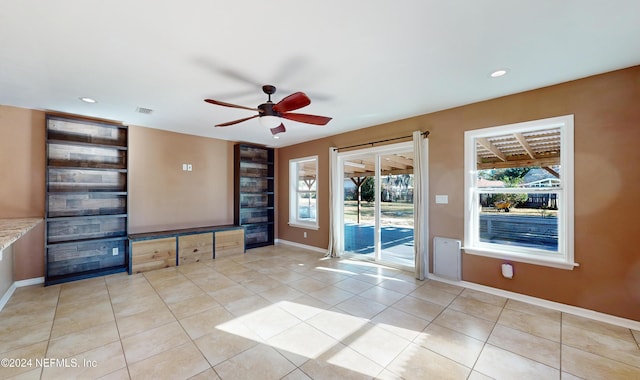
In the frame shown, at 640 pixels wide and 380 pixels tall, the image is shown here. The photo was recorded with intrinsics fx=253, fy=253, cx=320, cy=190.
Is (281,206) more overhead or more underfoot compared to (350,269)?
more overhead

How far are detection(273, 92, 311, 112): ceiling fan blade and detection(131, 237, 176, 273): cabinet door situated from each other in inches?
139

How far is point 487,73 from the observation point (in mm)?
2758

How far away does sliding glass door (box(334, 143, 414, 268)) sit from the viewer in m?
4.58

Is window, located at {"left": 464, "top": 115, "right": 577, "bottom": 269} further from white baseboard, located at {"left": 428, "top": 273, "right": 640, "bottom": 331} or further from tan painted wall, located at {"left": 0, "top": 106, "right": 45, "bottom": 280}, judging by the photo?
tan painted wall, located at {"left": 0, "top": 106, "right": 45, "bottom": 280}

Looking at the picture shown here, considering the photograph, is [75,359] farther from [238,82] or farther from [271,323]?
[238,82]

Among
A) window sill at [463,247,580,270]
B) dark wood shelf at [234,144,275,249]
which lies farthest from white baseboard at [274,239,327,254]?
window sill at [463,247,580,270]

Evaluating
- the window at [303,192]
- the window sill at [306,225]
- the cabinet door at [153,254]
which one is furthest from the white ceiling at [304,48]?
the window sill at [306,225]

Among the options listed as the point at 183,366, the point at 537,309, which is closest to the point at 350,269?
the point at 537,309

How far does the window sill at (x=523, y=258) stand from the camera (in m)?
2.96

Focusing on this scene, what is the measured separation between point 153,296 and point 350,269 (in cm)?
303

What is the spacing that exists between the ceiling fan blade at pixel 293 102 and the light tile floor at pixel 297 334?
2.33 m

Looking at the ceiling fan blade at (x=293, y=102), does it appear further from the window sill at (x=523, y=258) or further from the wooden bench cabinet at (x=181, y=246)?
the wooden bench cabinet at (x=181, y=246)

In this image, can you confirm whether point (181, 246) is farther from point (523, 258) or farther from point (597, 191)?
point (597, 191)

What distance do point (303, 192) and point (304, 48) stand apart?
4360 mm
